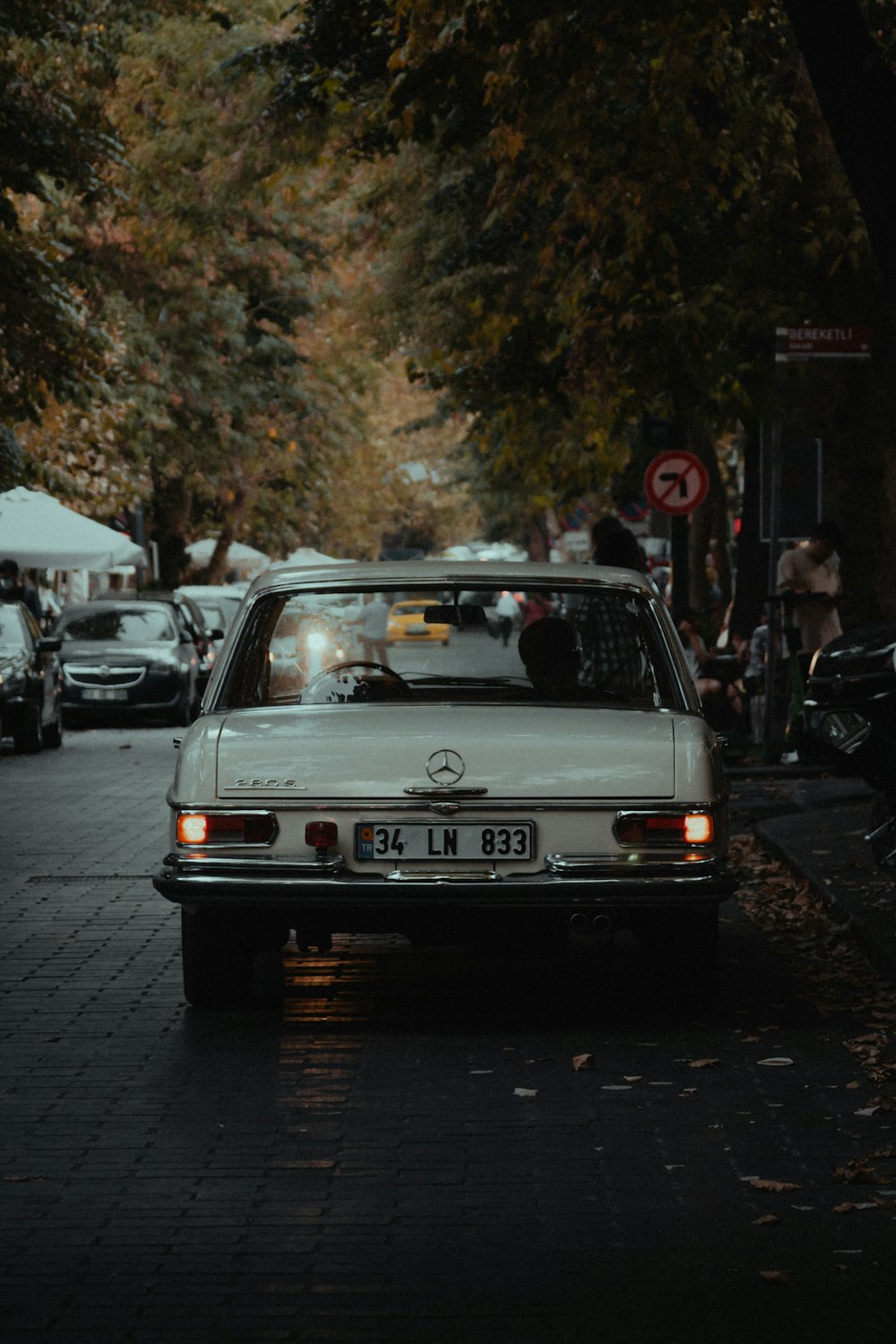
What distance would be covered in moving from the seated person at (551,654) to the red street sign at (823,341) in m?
7.78

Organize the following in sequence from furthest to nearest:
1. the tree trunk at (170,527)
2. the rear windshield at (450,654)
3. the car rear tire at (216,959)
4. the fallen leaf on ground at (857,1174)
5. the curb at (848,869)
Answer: the tree trunk at (170,527) < the curb at (848,869) < the rear windshield at (450,654) < the car rear tire at (216,959) < the fallen leaf on ground at (857,1174)

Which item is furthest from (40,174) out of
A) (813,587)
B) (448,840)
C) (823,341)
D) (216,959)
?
(448,840)

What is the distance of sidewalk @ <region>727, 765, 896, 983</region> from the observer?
962 centimetres

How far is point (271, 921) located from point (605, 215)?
34.0 feet

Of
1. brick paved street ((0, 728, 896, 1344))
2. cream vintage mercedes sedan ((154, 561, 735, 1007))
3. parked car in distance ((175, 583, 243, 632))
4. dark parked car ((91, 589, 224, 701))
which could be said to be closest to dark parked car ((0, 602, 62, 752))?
dark parked car ((91, 589, 224, 701))

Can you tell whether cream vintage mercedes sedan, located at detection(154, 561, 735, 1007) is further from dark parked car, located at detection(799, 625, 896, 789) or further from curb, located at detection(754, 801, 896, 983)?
dark parked car, located at detection(799, 625, 896, 789)

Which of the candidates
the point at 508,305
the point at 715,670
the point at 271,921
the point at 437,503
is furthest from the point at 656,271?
the point at 437,503

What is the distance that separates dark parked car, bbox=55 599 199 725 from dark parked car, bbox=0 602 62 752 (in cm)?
Answer: 330

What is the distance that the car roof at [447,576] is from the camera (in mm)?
8398

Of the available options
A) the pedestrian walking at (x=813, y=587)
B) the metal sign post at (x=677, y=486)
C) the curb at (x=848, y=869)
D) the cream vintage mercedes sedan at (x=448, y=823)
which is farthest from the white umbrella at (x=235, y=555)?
the cream vintage mercedes sedan at (x=448, y=823)

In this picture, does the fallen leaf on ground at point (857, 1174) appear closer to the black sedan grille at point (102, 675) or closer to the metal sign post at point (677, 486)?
the metal sign post at point (677, 486)

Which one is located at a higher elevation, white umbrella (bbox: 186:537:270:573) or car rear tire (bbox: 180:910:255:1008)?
car rear tire (bbox: 180:910:255:1008)

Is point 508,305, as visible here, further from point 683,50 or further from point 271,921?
point 271,921

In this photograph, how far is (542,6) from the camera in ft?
42.5
